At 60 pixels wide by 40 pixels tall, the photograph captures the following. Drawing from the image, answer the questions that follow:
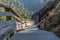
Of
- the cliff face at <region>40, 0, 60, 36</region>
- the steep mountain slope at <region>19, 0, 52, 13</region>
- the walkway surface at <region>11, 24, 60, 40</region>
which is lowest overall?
the walkway surface at <region>11, 24, 60, 40</region>

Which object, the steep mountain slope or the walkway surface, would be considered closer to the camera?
the walkway surface

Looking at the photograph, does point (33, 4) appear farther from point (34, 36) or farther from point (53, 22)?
point (34, 36)

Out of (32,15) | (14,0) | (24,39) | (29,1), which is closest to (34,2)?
(29,1)

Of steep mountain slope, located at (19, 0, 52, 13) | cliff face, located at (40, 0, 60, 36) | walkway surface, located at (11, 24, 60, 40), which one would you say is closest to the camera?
walkway surface, located at (11, 24, 60, 40)

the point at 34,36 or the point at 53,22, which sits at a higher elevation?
the point at 53,22

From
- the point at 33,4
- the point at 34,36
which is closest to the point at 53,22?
the point at 34,36

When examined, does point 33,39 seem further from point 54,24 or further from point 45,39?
point 54,24

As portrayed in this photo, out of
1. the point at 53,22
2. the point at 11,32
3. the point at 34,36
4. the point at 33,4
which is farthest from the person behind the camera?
the point at 33,4

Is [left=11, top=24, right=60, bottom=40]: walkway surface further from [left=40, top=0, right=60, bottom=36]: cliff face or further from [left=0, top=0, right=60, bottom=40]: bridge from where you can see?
[left=40, top=0, right=60, bottom=36]: cliff face

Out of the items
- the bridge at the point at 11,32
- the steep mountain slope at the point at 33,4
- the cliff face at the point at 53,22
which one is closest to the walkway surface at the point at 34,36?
the bridge at the point at 11,32

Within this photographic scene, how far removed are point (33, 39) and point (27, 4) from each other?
85.2 feet

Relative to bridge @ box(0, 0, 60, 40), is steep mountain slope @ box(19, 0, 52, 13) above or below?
above

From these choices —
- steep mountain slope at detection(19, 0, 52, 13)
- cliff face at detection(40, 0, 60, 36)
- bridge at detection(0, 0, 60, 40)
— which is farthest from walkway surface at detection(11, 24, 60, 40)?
steep mountain slope at detection(19, 0, 52, 13)

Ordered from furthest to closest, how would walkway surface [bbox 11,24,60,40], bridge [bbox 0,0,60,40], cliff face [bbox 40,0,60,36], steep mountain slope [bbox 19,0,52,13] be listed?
steep mountain slope [bbox 19,0,52,13], cliff face [bbox 40,0,60,36], walkway surface [bbox 11,24,60,40], bridge [bbox 0,0,60,40]
